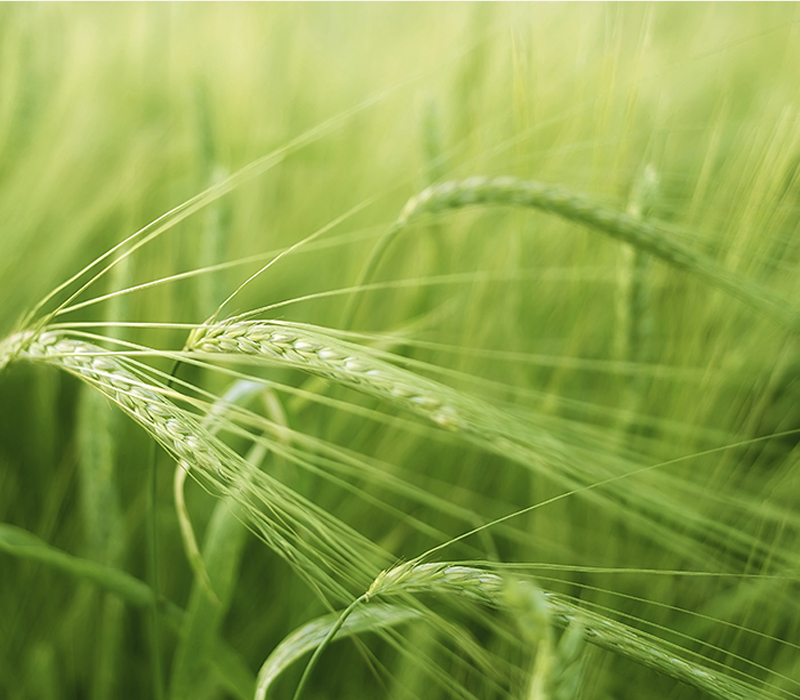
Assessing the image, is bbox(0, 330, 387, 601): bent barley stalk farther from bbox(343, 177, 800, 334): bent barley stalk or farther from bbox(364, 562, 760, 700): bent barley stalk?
bbox(343, 177, 800, 334): bent barley stalk

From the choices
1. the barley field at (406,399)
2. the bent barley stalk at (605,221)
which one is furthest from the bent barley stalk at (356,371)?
the bent barley stalk at (605,221)


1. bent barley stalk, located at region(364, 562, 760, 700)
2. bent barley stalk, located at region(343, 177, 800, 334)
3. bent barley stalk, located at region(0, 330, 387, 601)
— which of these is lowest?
bent barley stalk, located at region(364, 562, 760, 700)

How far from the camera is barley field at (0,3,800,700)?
1.11ft

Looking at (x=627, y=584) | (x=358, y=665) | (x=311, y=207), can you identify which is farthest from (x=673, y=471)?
(x=311, y=207)

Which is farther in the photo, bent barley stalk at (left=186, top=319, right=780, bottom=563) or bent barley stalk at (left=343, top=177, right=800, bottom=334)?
bent barley stalk at (left=343, top=177, right=800, bottom=334)

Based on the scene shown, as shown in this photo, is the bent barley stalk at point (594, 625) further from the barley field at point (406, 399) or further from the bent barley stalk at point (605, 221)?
the bent barley stalk at point (605, 221)

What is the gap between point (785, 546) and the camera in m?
0.56

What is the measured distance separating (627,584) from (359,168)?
817 mm

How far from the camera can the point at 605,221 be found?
0.46 m

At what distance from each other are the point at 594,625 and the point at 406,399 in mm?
137

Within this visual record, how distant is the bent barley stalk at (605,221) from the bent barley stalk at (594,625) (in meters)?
0.25

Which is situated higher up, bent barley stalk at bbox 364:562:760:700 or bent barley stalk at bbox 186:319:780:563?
bent barley stalk at bbox 186:319:780:563

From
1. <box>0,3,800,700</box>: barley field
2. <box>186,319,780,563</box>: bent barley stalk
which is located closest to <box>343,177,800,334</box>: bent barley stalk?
<box>0,3,800,700</box>: barley field

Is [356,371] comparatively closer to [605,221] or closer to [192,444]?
[192,444]
